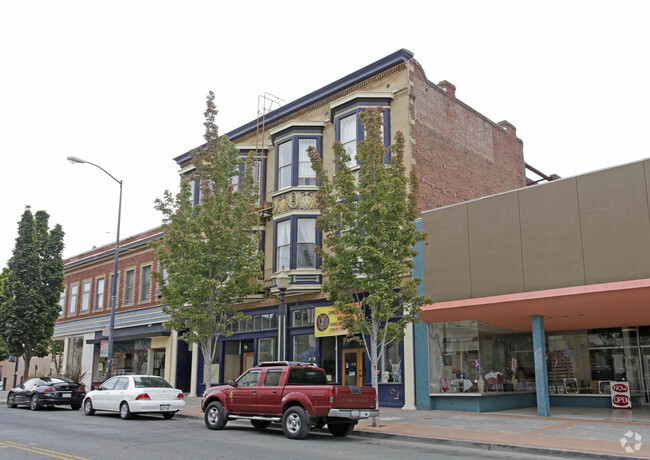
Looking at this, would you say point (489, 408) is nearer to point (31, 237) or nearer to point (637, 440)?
point (637, 440)

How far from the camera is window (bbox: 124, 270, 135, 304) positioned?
3450 centimetres

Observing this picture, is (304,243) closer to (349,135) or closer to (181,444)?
(349,135)

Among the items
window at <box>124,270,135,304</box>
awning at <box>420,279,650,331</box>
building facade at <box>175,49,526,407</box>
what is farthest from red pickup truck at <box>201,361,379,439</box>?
window at <box>124,270,135,304</box>

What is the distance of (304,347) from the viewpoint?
24.0 metres

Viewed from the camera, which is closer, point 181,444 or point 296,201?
point 181,444

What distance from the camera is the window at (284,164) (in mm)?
25641

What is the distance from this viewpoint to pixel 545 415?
17.0 m

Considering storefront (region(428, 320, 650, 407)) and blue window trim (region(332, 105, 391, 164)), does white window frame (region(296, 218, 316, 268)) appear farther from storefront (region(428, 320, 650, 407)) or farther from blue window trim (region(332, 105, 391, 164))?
storefront (region(428, 320, 650, 407))

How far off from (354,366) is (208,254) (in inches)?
278

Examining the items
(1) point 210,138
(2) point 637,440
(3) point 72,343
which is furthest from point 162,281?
(3) point 72,343

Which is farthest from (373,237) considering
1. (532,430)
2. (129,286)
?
(129,286)

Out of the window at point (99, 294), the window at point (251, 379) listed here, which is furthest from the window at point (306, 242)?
the window at point (99, 294)

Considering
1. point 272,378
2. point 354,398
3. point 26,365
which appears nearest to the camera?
point 354,398

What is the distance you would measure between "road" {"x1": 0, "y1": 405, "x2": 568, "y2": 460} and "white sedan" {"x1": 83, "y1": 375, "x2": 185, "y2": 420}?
3.47 ft
